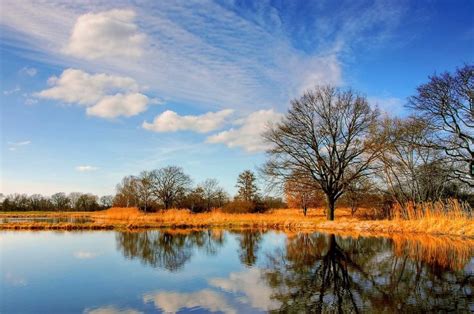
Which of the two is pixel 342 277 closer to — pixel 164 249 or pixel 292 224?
pixel 164 249

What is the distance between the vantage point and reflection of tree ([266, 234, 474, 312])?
6.94m

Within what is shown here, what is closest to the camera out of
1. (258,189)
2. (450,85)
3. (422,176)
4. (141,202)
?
(450,85)

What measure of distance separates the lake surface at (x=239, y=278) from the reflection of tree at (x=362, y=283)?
0.02 metres

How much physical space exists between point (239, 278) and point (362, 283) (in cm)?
305

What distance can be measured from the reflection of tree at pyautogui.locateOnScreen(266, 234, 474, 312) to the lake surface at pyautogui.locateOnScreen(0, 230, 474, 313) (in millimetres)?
20

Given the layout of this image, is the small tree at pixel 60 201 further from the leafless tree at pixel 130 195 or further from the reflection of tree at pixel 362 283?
the reflection of tree at pixel 362 283

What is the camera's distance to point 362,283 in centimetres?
875

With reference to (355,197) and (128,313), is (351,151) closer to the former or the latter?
(355,197)

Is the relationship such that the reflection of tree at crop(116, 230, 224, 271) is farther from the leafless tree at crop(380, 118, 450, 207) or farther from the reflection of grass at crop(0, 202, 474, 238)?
the leafless tree at crop(380, 118, 450, 207)

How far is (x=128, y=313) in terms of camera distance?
22.4 ft

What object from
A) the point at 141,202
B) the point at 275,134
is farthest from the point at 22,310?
the point at 141,202

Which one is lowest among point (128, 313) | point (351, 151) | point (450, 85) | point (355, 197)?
point (128, 313)

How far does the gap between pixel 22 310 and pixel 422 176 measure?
2614cm

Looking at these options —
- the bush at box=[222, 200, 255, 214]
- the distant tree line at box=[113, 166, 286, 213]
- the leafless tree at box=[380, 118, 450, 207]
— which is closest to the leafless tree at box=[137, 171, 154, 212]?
the distant tree line at box=[113, 166, 286, 213]
